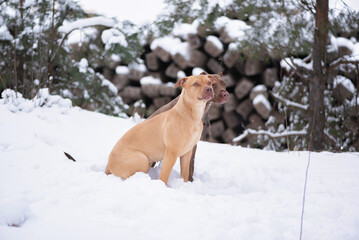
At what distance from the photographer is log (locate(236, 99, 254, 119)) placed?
5.63 m

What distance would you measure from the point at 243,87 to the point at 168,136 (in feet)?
12.2

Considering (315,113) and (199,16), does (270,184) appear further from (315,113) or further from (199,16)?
(199,16)

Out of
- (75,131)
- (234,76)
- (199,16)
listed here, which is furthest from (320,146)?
(75,131)

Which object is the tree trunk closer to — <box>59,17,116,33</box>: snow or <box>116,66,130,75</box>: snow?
<box>59,17,116,33</box>: snow

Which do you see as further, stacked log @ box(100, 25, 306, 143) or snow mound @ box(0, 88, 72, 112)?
stacked log @ box(100, 25, 306, 143)

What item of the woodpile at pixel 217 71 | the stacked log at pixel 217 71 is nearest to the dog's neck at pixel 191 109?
the stacked log at pixel 217 71

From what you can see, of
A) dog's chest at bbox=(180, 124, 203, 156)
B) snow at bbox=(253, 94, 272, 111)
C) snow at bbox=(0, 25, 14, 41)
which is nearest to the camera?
dog's chest at bbox=(180, 124, 203, 156)

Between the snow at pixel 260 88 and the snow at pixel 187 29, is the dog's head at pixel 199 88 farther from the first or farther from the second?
the snow at pixel 187 29

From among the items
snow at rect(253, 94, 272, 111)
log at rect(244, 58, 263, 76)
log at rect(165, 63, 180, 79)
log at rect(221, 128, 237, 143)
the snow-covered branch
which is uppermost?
the snow-covered branch

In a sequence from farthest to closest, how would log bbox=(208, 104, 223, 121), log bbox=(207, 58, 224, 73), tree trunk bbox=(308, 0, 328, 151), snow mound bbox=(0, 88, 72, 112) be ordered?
log bbox=(208, 104, 223, 121) → log bbox=(207, 58, 224, 73) → tree trunk bbox=(308, 0, 328, 151) → snow mound bbox=(0, 88, 72, 112)

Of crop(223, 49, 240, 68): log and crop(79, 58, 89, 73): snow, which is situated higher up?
crop(223, 49, 240, 68): log

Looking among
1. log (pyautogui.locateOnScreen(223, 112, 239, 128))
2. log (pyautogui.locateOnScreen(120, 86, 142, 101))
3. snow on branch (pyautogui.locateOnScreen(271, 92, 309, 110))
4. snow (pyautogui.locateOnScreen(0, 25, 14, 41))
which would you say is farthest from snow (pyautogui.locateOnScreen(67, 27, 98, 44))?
snow on branch (pyautogui.locateOnScreen(271, 92, 309, 110))

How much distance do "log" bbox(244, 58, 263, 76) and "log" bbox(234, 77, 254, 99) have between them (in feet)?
0.52

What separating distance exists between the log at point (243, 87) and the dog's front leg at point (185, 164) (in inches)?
136
